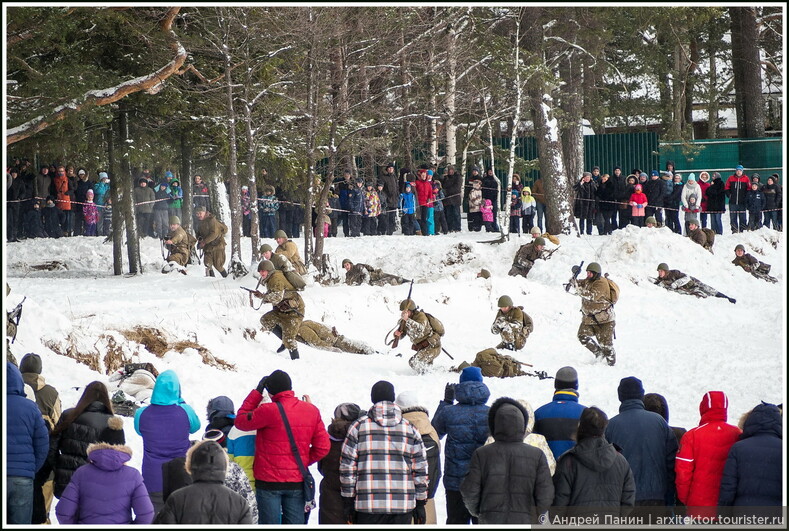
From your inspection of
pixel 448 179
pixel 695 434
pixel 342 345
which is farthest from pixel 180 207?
pixel 695 434

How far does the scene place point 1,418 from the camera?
6.16 meters

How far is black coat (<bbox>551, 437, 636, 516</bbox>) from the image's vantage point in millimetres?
5828

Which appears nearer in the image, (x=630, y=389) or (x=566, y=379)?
(x=630, y=389)

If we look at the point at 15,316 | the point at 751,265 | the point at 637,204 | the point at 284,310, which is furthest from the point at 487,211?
the point at 15,316

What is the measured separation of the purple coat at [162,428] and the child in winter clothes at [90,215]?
18.4 m

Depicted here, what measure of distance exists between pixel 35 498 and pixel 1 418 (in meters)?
0.91

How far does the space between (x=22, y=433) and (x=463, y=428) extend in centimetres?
269

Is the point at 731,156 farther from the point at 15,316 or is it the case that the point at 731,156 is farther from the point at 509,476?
the point at 509,476

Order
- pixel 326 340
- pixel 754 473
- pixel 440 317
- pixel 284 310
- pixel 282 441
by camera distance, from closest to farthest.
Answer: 1. pixel 754 473
2. pixel 282 441
3. pixel 284 310
4. pixel 326 340
5. pixel 440 317

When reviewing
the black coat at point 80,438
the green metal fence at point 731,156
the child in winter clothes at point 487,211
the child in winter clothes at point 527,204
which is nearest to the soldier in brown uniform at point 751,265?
the child in winter clothes at point 527,204

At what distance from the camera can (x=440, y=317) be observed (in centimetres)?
1741

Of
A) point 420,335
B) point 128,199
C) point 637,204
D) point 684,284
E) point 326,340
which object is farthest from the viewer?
point 637,204

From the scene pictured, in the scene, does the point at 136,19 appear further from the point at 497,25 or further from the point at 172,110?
the point at 497,25

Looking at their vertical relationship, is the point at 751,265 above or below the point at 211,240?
below
